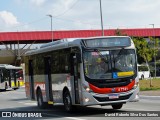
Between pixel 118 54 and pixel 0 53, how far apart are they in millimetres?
79450

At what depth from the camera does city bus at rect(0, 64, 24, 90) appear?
157 feet

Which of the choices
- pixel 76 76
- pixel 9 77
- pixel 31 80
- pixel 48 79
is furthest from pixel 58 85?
pixel 9 77

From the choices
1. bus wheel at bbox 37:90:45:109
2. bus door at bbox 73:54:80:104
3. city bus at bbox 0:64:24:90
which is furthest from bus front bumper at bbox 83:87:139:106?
city bus at bbox 0:64:24:90

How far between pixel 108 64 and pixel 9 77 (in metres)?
34.4

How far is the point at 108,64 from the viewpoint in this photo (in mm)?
16078

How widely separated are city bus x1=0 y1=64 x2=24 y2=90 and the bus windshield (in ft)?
106

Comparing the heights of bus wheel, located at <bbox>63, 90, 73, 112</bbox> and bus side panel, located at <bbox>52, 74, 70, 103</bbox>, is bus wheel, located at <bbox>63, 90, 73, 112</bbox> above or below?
below

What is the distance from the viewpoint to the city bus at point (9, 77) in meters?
47.8

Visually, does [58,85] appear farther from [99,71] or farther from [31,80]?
[31,80]

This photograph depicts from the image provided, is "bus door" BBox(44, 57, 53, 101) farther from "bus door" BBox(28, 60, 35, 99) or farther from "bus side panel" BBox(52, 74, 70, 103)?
"bus door" BBox(28, 60, 35, 99)

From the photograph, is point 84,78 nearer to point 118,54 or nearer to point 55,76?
point 118,54

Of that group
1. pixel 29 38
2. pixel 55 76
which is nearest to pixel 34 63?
pixel 55 76

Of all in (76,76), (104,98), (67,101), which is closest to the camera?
(104,98)

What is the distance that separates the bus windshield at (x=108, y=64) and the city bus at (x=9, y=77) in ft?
106
